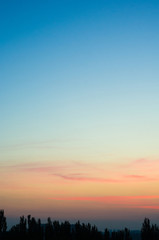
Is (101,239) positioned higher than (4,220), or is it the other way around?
(4,220)

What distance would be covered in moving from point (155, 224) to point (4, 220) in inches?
1789

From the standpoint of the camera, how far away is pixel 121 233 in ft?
288

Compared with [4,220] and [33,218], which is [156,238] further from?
[4,220]

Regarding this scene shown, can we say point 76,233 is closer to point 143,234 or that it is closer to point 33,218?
point 33,218

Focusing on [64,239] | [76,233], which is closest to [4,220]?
[64,239]

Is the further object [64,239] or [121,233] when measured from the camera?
[121,233]

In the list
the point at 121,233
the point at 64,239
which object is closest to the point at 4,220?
the point at 64,239

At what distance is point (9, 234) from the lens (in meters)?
77.1

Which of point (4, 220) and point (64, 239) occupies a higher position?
point (4, 220)

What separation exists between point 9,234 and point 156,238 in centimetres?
4037

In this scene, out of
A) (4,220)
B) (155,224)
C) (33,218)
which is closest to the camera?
(4,220)

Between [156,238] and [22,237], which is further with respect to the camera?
[156,238]

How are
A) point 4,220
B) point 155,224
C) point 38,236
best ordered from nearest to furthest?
point 4,220
point 38,236
point 155,224

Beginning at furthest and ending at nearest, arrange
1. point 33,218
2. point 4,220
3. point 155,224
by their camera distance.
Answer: point 155,224 → point 33,218 → point 4,220
